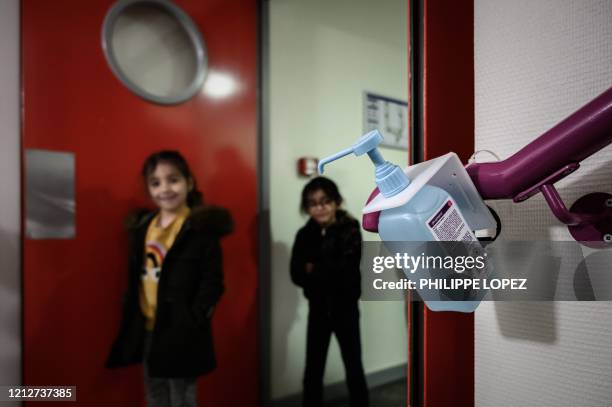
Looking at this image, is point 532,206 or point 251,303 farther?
point 251,303

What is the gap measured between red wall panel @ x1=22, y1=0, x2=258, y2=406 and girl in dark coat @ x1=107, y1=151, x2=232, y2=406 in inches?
3.5

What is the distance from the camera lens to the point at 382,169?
13.6 inches

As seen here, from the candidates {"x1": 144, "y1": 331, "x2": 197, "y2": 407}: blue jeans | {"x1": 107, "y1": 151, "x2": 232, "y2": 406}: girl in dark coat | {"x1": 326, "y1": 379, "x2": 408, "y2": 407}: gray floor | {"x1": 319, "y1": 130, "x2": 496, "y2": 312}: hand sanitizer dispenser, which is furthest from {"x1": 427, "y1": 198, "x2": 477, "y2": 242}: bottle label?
{"x1": 326, "y1": 379, "x2": 408, "y2": 407}: gray floor

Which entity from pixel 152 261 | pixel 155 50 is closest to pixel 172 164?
pixel 152 261

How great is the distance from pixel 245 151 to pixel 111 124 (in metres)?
0.53

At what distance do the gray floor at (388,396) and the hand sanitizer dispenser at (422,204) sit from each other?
64.6 inches

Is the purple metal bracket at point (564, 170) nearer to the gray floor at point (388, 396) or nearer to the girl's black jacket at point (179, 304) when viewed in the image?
the girl's black jacket at point (179, 304)

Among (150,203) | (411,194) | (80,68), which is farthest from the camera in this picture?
(150,203)

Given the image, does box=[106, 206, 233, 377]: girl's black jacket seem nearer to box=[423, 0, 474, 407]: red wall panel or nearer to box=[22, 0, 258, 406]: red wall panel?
box=[22, 0, 258, 406]: red wall panel

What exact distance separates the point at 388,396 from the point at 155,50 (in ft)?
6.18

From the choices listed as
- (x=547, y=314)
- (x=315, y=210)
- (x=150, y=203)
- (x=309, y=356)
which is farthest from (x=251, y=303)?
(x=547, y=314)

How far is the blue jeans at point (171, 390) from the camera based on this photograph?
1225 mm

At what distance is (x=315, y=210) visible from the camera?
1501mm

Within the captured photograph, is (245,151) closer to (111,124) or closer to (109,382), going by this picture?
(111,124)
